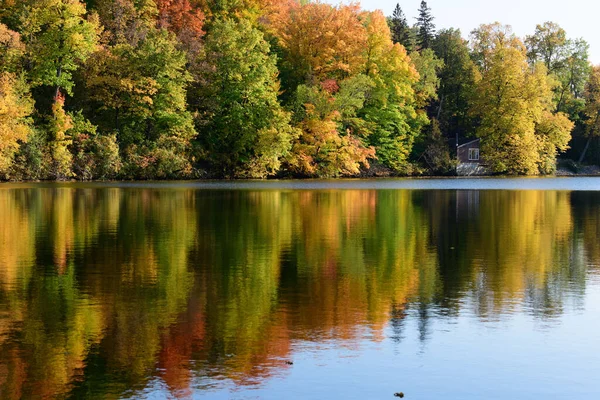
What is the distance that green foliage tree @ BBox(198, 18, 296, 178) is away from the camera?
248 feet

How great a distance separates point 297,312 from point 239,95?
63.9 metres

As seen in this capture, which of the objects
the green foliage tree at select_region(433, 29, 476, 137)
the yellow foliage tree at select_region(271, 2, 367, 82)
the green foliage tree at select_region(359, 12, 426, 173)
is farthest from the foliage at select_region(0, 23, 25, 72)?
the green foliage tree at select_region(433, 29, 476, 137)

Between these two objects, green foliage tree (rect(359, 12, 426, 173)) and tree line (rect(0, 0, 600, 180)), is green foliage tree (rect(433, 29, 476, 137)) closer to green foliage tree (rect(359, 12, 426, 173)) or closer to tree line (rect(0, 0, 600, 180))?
tree line (rect(0, 0, 600, 180))

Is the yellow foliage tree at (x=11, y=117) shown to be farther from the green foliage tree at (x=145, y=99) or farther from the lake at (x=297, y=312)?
the lake at (x=297, y=312)

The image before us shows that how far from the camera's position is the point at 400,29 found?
11050 centimetres

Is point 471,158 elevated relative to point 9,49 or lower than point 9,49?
lower

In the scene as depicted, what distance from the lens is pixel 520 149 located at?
94.4m

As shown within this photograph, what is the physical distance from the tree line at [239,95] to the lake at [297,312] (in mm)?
43080

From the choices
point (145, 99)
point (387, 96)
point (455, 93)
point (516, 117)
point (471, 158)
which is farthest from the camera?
point (455, 93)

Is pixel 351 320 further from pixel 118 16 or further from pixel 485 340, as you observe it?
pixel 118 16

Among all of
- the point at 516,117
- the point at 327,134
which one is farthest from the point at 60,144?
the point at 516,117

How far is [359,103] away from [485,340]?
71.6 metres

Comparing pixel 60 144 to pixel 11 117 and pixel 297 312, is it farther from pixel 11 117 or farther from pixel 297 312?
pixel 297 312

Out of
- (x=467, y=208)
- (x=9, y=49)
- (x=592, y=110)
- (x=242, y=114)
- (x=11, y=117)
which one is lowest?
(x=467, y=208)
